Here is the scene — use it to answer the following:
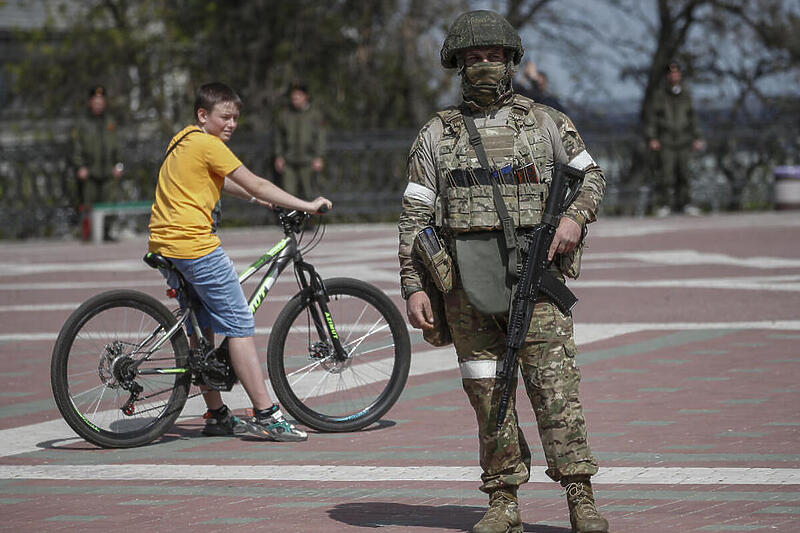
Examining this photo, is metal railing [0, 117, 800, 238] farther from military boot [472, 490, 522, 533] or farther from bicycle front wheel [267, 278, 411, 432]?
military boot [472, 490, 522, 533]

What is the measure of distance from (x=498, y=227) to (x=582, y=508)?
0.98 metres

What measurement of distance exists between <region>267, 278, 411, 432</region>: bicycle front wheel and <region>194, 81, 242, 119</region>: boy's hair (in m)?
1.03

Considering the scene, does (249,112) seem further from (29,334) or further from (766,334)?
(766,334)

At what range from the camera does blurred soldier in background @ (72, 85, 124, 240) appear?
846 inches

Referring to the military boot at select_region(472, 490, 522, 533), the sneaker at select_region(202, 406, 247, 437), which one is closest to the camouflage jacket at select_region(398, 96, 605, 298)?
the military boot at select_region(472, 490, 522, 533)

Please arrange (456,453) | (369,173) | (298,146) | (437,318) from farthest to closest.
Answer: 1. (369,173)
2. (298,146)
3. (456,453)
4. (437,318)

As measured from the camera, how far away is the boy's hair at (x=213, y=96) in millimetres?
7262

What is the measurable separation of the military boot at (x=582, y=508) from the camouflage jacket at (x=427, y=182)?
843 mm

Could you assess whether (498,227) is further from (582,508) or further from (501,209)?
(582,508)

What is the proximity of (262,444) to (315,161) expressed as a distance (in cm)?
1460

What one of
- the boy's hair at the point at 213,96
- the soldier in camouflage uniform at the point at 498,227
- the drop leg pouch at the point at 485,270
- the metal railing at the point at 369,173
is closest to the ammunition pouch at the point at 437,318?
the soldier in camouflage uniform at the point at 498,227

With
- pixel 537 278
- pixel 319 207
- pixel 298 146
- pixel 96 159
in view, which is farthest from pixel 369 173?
pixel 537 278

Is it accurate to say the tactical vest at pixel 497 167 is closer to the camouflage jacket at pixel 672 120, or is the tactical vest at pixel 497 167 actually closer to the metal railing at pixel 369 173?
the camouflage jacket at pixel 672 120

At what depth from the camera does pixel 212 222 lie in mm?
7277
